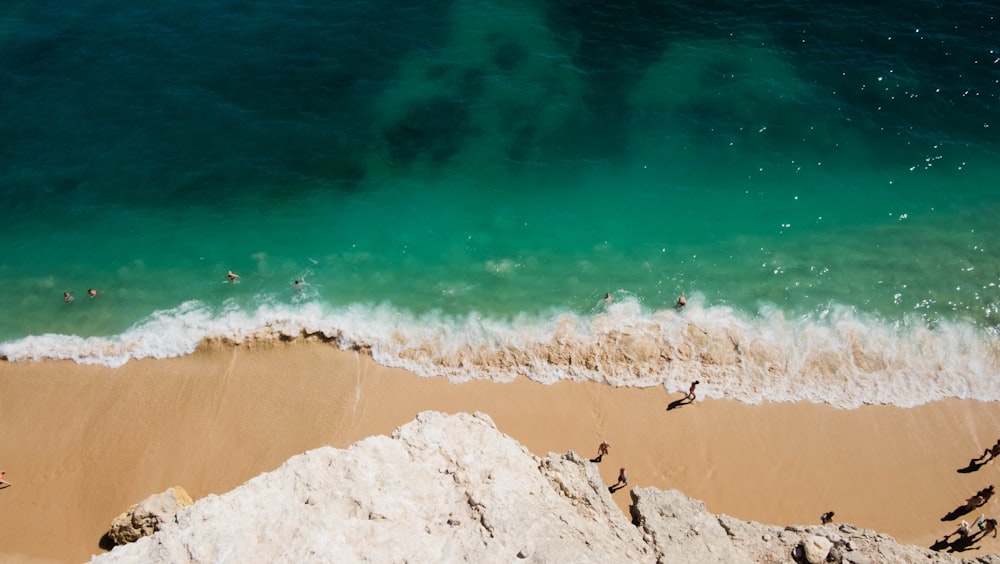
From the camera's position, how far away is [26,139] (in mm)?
33219

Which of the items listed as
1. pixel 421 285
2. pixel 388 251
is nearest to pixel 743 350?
pixel 421 285

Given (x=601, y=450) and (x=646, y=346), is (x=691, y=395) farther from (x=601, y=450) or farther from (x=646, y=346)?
(x=601, y=450)

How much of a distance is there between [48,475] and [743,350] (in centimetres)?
2527

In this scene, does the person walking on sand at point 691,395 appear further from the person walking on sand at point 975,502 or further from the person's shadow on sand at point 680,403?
the person walking on sand at point 975,502

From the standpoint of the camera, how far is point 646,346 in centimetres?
2359

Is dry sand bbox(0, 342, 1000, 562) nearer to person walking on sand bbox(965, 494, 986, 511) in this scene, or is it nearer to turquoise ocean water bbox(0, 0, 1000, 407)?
person walking on sand bbox(965, 494, 986, 511)

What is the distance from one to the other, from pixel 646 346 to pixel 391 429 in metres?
9.90

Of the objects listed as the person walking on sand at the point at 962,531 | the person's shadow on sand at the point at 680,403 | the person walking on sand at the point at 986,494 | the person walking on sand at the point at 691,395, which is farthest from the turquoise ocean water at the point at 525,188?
the person walking on sand at the point at 962,531

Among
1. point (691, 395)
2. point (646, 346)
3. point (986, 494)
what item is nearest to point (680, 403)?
point (691, 395)

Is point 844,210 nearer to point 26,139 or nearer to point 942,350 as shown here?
point 942,350

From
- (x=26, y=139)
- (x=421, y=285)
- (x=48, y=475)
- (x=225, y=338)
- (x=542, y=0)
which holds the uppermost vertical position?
(x=542, y=0)

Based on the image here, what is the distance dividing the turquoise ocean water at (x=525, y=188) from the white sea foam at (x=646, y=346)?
105mm

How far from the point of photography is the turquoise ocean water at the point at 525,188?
24375 millimetres

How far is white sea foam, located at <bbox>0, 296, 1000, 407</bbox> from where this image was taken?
74.3 feet
